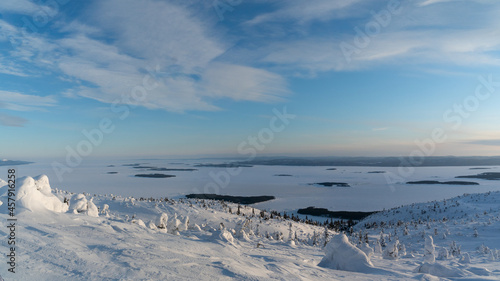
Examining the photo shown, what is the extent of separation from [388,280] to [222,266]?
3.52 meters

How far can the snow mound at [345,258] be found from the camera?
6.79 metres

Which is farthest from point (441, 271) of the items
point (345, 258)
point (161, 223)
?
point (161, 223)

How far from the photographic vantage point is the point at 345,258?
6.93 meters

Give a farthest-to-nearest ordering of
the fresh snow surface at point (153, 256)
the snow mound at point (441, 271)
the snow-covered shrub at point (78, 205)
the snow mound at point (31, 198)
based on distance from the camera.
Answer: the snow-covered shrub at point (78, 205) → the snow mound at point (441, 271) → the snow mound at point (31, 198) → the fresh snow surface at point (153, 256)

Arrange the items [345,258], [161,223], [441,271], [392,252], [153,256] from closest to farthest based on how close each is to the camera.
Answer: [153,256] < [441,271] < [345,258] < [392,252] < [161,223]

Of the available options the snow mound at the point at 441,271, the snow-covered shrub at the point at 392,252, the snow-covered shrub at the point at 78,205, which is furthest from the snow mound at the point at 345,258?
the snow-covered shrub at the point at 78,205

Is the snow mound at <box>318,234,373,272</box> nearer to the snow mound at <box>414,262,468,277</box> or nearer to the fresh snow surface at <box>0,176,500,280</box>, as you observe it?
the fresh snow surface at <box>0,176,500,280</box>

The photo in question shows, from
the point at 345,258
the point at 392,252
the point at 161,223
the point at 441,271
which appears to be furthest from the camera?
the point at 161,223

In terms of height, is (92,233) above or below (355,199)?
above

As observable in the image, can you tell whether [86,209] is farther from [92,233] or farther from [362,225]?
[362,225]

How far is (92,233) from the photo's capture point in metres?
5.79

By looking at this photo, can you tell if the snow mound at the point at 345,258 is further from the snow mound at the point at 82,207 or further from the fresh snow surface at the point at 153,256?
the snow mound at the point at 82,207

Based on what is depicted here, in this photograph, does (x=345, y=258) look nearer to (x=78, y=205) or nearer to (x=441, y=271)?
(x=441, y=271)

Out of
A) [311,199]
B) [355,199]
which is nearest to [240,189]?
[311,199]
